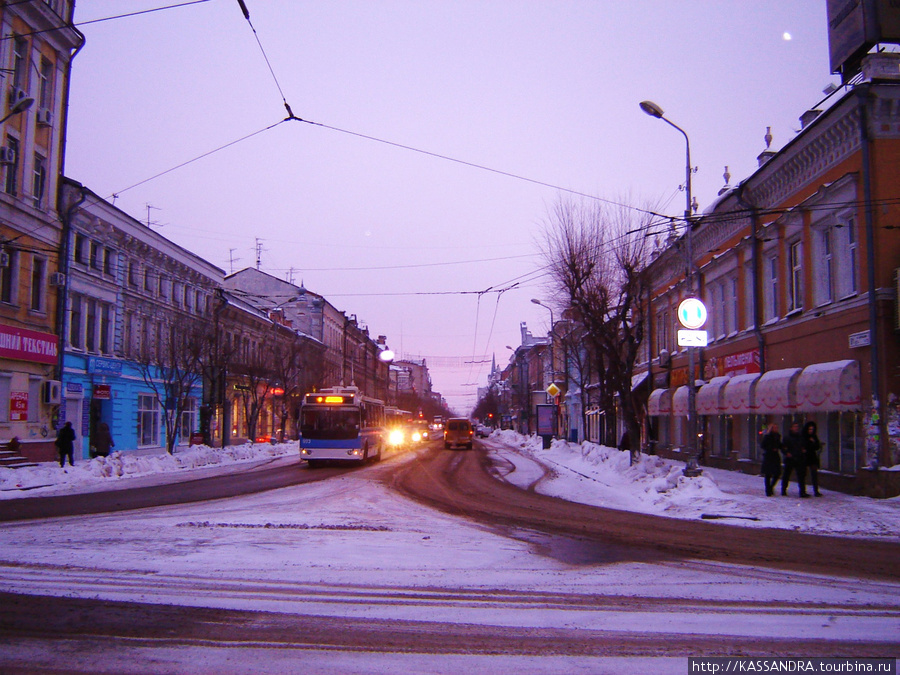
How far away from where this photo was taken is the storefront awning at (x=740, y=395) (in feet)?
78.5

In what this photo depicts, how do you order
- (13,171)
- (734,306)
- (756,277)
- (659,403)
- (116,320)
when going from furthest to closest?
(116,320) → (659,403) → (734,306) → (13,171) → (756,277)

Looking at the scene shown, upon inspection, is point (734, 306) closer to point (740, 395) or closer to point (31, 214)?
point (740, 395)

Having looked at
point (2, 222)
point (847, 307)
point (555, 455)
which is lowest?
point (555, 455)

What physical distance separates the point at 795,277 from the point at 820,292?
1856 mm

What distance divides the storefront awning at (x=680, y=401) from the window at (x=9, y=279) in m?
26.1

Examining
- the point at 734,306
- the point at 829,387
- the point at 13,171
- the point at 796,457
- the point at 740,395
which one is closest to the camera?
the point at 796,457

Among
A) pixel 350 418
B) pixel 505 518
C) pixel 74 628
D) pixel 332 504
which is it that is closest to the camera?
pixel 74 628

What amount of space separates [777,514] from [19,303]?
2671 cm

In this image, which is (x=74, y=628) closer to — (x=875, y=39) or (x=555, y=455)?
(x=875, y=39)

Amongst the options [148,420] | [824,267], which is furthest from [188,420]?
[824,267]

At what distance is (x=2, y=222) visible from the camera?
2700 centimetres

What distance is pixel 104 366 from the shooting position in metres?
34.7

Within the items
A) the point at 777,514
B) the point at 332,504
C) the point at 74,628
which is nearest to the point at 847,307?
the point at 777,514

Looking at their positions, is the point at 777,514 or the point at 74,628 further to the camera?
the point at 777,514
